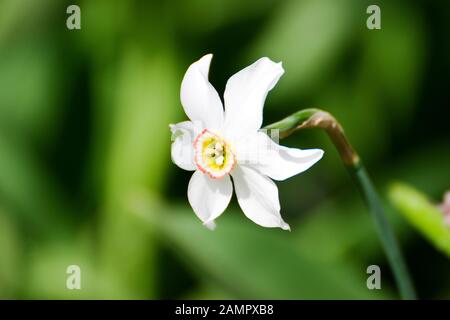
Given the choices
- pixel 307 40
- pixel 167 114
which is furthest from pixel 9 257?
pixel 307 40

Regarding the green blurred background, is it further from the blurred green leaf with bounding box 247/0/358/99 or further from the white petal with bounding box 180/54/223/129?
the white petal with bounding box 180/54/223/129

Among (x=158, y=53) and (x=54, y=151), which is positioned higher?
(x=158, y=53)

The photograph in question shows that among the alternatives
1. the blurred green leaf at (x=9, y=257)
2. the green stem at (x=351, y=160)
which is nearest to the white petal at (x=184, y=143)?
the green stem at (x=351, y=160)

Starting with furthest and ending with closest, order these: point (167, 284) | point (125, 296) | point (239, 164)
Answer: point (167, 284), point (125, 296), point (239, 164)
